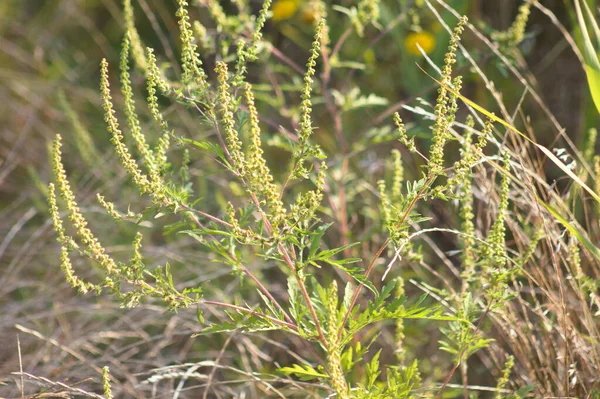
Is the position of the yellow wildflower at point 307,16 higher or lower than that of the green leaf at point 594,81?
higher

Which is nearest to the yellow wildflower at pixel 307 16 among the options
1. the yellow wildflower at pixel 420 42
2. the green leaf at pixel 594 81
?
the yellow wildflower at pixel 420 42

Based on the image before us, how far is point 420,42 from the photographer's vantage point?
8.13 ft

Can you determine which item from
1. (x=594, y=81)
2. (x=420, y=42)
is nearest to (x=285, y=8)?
(x=420, y=42)

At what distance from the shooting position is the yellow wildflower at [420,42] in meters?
2.47

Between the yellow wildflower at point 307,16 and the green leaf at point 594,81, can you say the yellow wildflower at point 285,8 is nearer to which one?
the yellow wildflower at point 307,16

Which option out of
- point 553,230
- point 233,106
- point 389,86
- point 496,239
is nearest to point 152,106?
point 233,106

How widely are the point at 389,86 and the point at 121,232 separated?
119cm

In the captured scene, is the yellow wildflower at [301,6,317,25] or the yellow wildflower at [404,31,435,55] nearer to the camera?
the yellow wildflower at [404,31,435,55]

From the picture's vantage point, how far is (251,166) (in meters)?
1.04

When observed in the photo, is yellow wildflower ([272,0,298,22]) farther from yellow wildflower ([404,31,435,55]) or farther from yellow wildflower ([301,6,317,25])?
yellow wildflower ([404,31,435,55])

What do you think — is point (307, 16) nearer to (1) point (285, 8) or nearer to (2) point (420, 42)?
(1) point (285, 8)

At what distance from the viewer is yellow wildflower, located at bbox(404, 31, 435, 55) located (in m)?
2.47

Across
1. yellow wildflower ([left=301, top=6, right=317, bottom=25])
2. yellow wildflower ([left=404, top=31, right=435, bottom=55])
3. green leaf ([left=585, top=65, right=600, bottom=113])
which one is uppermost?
yellow wildflower ([left=301, top=6, right=317, bottom=25])

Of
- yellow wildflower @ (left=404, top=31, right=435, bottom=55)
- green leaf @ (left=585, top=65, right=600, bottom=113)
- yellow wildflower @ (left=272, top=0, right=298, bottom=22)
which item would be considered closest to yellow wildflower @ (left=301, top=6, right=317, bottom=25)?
yellow wildflower @ (left=272, top=0, right=298, bottom=22)
